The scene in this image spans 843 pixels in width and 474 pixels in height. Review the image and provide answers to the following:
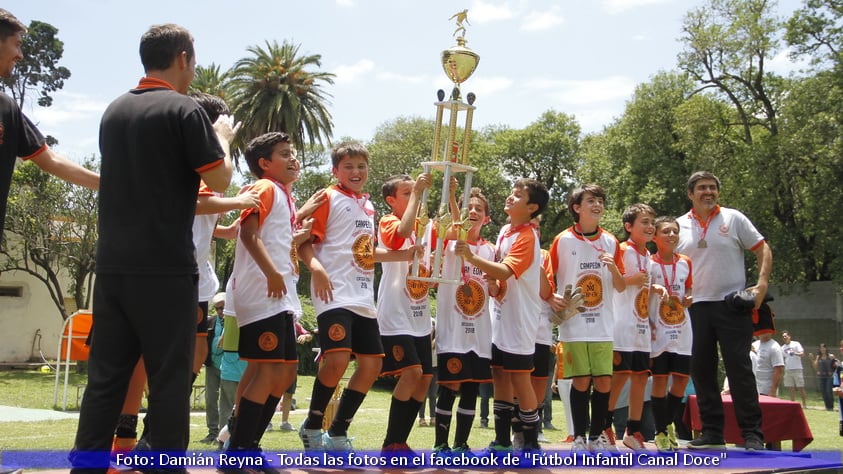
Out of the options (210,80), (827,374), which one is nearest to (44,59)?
(210,80)

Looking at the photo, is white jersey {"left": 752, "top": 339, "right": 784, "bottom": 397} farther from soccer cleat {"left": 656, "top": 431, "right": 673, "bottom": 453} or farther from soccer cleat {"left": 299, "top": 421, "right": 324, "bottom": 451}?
soccer cleat {"left": 299, "top": 421, "right": 324, "bottom": 451}

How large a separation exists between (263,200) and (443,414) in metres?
2.40

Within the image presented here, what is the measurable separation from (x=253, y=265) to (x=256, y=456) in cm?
119

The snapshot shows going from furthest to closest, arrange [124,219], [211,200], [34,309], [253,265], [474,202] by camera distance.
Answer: [34,309], [474,202], [253,265], [211,200], [124,219]

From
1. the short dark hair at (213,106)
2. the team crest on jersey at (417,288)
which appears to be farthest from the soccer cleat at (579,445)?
the short dark hair at (213,106)

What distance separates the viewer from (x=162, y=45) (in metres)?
3.94

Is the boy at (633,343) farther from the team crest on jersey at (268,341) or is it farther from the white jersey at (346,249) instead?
the team crest on jersey at (268,341)

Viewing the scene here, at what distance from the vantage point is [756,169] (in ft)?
107

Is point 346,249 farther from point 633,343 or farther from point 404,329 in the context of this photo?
point 633,343

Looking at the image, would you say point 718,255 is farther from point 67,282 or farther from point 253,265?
point 67,282

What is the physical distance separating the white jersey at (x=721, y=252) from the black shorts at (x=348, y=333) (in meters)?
3.35

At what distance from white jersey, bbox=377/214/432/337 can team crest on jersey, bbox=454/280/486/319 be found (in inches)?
14.0

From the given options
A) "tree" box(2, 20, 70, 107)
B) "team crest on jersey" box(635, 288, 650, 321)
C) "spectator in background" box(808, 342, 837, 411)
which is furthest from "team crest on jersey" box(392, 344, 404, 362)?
"tree" box(2, 20, 70, 107)

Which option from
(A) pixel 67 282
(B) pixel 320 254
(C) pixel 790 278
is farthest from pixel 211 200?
(C) pixel 790 278
